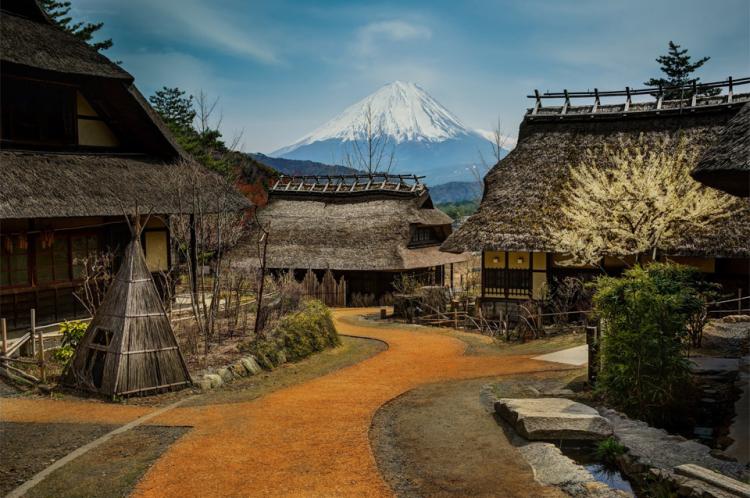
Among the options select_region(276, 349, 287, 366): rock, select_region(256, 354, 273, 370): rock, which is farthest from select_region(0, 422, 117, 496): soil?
select_region(276, 349, 287, 366): rock

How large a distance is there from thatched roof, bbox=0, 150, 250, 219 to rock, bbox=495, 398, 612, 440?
9.42m

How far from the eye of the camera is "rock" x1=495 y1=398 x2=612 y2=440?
8.62 m

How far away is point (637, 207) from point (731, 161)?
1084 centimetres

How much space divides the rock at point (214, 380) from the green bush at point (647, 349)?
734cm

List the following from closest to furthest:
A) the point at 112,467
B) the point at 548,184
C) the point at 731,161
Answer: the point at 731,161
the point at 112,467
the point at 548,184

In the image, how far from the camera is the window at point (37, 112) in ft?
53.7

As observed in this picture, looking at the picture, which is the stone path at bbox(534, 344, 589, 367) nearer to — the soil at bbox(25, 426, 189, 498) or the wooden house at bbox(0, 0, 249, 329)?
the soil at bbox(25, 426, 189, 498)

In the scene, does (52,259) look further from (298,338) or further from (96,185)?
(298,338)

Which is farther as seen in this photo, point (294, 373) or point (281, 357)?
point (281, 357)

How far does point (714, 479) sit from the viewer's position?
6.44 meters

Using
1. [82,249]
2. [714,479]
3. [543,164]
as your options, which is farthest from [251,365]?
[543,164]

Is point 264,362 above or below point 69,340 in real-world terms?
below

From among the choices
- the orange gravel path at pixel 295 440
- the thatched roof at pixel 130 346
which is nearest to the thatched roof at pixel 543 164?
the orange gravel path at pixel 295 440

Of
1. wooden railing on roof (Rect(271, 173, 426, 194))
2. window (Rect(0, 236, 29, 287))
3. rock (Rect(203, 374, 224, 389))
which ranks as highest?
wooden railing on roof (Rect(271, 173, 426, 194))
